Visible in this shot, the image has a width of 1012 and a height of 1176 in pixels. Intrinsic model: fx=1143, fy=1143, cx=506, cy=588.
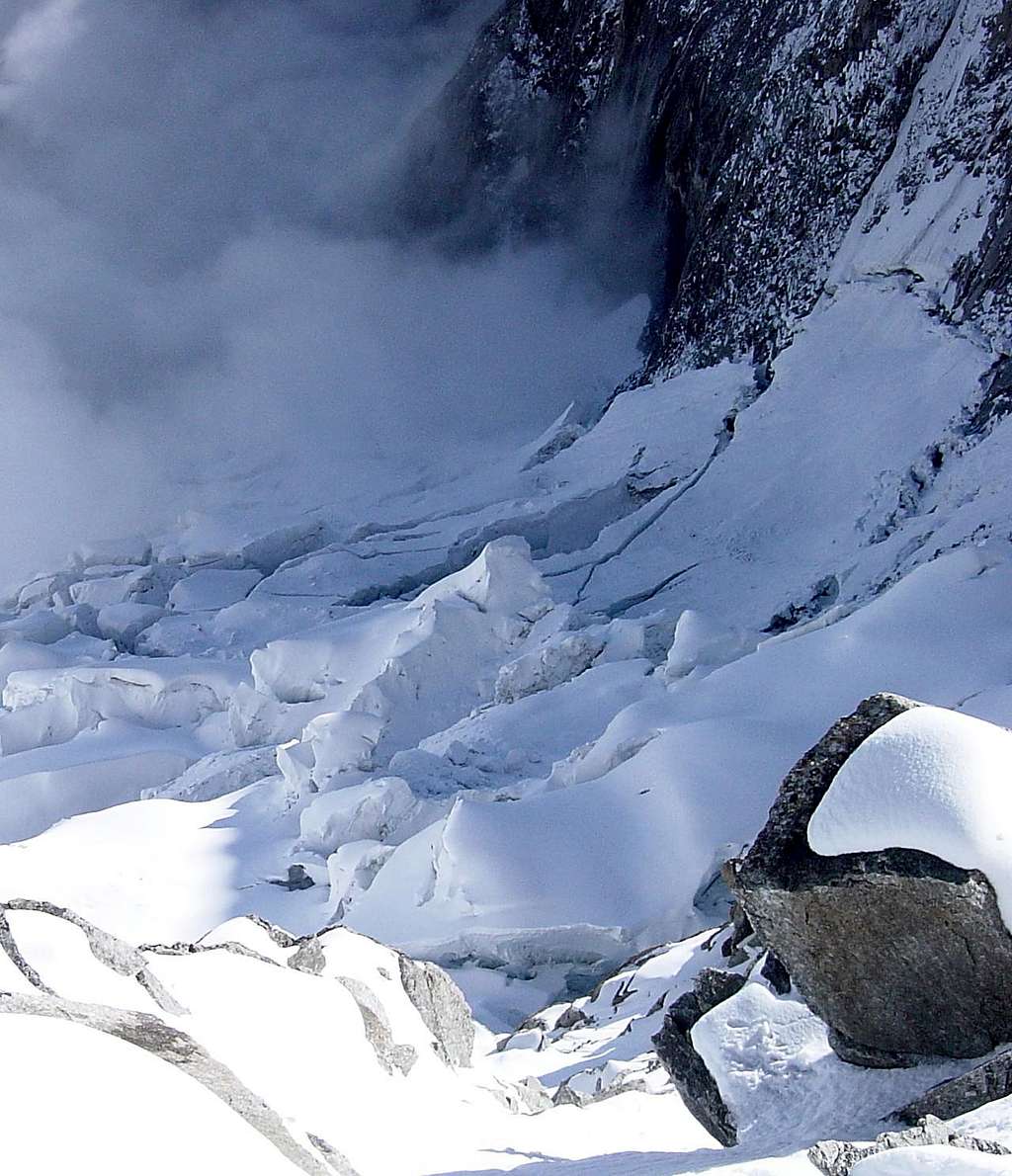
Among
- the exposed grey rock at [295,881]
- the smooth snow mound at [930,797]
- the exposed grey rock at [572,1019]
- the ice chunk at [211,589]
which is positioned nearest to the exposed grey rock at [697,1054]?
the smooth snow mound at [930,797]

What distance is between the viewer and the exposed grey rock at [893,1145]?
241 cm

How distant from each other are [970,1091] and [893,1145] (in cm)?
61

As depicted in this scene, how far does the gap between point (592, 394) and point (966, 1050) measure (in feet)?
70.1

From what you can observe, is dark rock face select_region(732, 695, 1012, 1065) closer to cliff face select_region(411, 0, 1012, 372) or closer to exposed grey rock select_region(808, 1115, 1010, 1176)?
exposed grey rock select_region(808, 1115, 1010, 1176)

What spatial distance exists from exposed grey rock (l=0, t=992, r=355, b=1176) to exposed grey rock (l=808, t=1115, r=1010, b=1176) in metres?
1.23

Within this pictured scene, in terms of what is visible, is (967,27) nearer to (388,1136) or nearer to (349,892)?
(349,892)

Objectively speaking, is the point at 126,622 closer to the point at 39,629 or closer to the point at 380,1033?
the point at 39,629

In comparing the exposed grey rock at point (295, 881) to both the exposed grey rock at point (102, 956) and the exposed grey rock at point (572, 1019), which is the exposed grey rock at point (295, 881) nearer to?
the exposed grey rock at point (572, 1019)

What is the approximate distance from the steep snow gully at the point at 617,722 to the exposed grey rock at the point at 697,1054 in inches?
0.7

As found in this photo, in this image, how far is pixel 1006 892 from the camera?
3.29 m

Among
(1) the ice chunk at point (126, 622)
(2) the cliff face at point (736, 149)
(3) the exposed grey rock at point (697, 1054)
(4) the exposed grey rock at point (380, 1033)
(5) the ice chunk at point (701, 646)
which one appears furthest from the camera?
(1) the ice chunk at point (126, 622)

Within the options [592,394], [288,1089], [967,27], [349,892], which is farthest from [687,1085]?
[592,394]

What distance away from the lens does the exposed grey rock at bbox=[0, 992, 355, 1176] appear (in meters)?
2.98

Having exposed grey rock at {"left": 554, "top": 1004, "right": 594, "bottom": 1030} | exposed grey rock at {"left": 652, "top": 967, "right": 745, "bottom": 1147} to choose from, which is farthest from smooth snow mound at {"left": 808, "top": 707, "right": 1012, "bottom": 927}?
exposed grey rock at {"left": 554, "top": 1004, "right": 594, "bottom": 1030}
